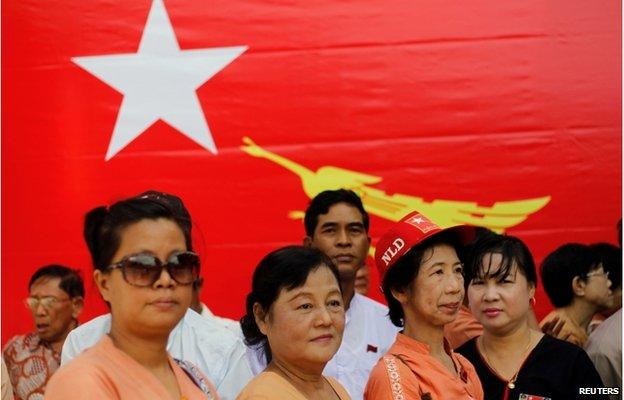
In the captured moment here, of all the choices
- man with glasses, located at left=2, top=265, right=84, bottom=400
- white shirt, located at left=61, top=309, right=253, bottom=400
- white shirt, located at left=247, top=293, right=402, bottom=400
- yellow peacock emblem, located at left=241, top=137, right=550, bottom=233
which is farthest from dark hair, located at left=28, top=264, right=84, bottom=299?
white shirt, located at left=247, top=293, right=402, bottom=400

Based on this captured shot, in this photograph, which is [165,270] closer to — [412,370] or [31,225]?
[412,370]

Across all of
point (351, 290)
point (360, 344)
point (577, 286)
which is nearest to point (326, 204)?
point (351, 290)

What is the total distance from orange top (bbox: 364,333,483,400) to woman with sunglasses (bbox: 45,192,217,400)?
0.57 meters

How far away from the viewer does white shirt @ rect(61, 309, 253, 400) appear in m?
2.90

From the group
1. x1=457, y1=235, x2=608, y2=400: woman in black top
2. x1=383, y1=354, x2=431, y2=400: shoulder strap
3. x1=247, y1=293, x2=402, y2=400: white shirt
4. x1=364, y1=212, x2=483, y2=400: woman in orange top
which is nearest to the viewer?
x1=383, y1=354, x2=431, y2=400: shoulder strap

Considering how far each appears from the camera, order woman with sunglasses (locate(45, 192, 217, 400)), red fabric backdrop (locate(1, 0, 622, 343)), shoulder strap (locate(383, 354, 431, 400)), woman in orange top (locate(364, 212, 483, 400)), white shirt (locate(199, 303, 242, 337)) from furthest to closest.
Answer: red fabric backdrop (locate(1, 0, 622, 343)) → white shirt (locate(199, 303, 242, 337)) → woman in orange top (locate(364, 212, 483, 400)) → shoulder strap (locate(383, 354, 431, 400)) → woman with sunglasses (locate(45, 192, 217, 400))

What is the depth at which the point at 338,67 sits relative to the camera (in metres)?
4.37

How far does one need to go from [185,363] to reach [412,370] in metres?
0.62

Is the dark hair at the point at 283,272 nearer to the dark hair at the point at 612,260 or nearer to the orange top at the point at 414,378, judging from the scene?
the orange top at the point at 414,378

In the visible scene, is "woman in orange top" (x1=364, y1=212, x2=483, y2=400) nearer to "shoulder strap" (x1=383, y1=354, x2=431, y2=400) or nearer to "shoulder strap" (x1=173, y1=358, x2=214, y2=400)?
"shoulder strap" (x1=383, y1=354, x2=431, y2=400)

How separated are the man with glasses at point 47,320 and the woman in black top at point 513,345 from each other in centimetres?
186

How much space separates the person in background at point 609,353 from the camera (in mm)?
3412

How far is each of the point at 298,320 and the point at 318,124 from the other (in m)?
2.12

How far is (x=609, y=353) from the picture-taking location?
3430 millimetres
